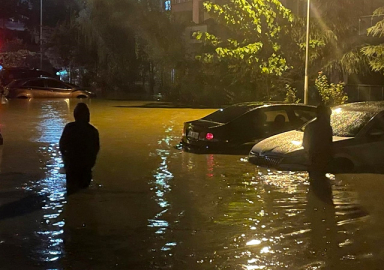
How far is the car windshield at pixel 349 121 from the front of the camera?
11819 millimetres

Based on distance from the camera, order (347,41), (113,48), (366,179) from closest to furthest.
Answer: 1. (366,179)
2. (347,41)
3. (113,48)

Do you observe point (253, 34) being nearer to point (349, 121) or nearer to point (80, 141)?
point (349, 121)

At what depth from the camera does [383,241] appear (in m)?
7.01

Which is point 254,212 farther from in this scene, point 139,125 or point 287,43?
point 287,43

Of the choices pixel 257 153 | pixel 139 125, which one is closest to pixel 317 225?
pixel 257 153

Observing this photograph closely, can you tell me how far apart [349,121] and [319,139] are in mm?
1644

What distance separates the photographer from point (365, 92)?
112ft

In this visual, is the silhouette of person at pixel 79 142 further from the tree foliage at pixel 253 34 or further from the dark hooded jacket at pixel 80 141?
the tree foliage at pixel 253 34

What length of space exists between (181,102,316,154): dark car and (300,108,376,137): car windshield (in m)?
1.97

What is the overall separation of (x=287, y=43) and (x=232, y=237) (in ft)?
82.5

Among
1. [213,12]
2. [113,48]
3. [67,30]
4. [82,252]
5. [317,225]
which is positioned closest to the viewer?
[82,252]

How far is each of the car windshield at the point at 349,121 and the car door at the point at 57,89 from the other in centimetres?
2672

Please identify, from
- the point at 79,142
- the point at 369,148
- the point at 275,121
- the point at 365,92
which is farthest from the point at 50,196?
the point at 365,92

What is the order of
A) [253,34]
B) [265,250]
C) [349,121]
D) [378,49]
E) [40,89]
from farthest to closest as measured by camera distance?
1. [40,89]
2. [253,34]
3. [378,49]
4. [349,121]
5. [265,250]
